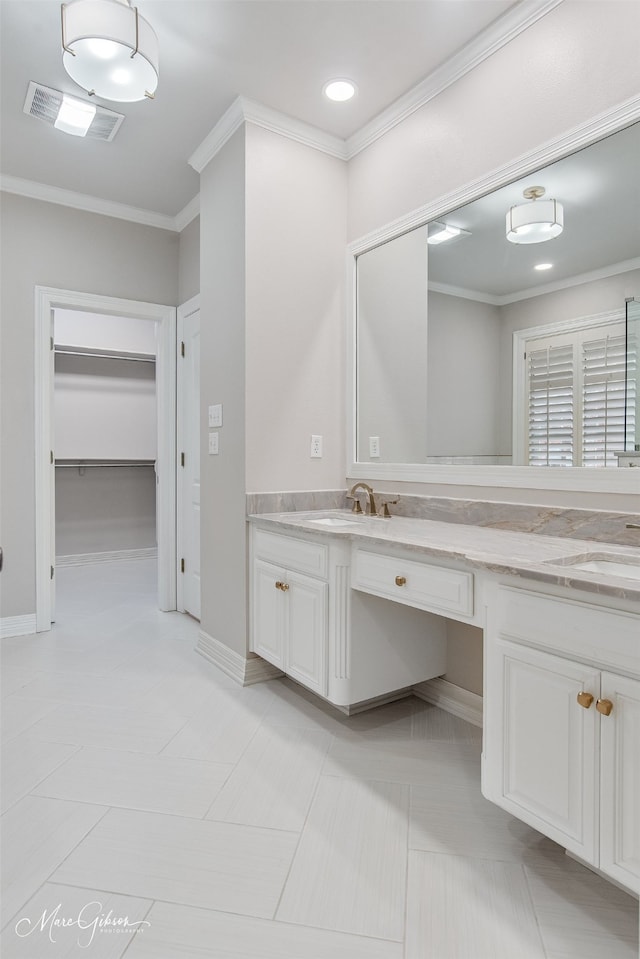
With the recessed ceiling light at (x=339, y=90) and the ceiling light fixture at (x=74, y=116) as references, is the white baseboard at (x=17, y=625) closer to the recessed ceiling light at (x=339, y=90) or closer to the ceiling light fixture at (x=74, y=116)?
the ceiling light fixture at (x=74, y=116)

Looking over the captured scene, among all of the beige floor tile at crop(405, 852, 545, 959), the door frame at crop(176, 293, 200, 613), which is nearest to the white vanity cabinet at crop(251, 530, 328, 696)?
the beige floor tile at crop(405, 852, 545, 959)

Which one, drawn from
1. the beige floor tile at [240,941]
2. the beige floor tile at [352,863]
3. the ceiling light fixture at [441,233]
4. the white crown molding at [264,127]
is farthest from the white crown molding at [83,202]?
the beige floor tile at [240,941]

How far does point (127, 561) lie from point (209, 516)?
320 cm

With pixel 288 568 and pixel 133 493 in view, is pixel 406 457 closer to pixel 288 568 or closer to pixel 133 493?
pixel 288 568

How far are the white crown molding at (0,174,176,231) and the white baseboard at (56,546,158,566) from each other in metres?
3.40

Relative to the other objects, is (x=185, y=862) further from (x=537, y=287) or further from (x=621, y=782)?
(x=537, y=287)

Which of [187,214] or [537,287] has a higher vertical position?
[187,214]

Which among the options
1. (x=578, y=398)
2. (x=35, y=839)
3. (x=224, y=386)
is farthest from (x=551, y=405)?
(x=35, y=839)

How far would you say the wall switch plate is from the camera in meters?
2.87

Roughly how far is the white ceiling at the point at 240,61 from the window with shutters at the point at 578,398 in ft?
4.03

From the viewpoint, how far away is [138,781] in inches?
71.9

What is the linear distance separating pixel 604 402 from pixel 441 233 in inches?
42.8

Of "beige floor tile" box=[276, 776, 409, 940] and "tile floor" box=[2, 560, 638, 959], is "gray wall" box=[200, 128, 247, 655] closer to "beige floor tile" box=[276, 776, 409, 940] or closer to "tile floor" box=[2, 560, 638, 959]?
"tile floor" box=[2, 560, 638, 959]

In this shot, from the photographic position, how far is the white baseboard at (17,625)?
3.31 meters
